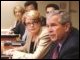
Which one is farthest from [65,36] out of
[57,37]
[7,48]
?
[7,48]

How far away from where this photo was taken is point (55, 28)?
1.39 m

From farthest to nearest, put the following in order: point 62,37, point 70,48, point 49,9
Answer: point 49,9 < point 62,37 < point 70,48

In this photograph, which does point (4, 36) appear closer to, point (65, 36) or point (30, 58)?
point (30, 58)

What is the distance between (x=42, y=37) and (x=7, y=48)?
0.84ft

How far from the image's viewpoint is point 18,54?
4.88ft

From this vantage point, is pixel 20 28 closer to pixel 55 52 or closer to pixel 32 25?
pixel 32 25

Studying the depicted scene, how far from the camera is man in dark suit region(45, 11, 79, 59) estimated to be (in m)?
1.25

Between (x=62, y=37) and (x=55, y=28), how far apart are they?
8 cm

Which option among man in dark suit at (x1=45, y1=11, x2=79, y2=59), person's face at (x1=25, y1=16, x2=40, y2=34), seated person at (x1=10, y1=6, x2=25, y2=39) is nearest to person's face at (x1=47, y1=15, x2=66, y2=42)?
man in dark suit at (x1=45, y1=11, x2=79, y2=59)

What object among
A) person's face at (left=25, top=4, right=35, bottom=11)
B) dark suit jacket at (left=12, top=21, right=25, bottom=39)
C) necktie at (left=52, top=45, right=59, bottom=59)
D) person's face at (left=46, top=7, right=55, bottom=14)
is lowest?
necktie at (left=52, top=45, right=59, bottom=59)

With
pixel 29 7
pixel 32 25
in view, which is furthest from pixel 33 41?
pixel 29 7

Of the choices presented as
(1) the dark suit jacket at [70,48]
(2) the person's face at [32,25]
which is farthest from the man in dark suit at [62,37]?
(2) the person's face at [32,25]

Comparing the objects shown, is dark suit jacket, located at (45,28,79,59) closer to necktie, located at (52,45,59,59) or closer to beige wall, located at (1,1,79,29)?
necktie, located at (52,45,59,59)

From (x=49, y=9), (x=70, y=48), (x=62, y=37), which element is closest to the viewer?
(x=70, y=48)
